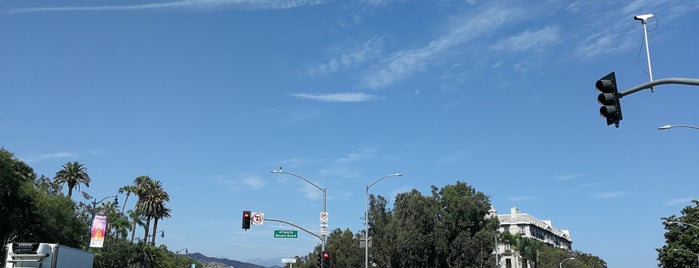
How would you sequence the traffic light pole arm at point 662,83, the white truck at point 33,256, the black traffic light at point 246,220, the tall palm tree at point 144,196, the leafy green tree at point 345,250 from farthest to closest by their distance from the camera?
the tall palm tree at point 144,196 < the leafy green tree at point 345,250 < the black traffic light at point 246,220 < the white truck at point 33,256 < the traffic light pole arm at point 662,83

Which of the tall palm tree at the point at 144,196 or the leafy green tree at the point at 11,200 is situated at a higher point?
the tall palm tree at the point at 144,196

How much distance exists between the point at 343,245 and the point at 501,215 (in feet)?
348

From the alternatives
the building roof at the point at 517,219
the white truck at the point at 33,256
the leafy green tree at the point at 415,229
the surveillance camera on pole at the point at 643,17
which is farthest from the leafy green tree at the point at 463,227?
the building roof at the point at 517,219

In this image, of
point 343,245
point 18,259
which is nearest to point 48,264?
point 18,259

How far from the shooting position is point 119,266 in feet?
277

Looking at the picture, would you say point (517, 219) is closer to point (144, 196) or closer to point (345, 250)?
point (345, 250)

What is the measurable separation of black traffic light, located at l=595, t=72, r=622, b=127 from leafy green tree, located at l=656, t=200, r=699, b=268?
192 feet

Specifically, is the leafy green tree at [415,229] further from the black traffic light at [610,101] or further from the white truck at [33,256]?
the black traffic light at [610,101]

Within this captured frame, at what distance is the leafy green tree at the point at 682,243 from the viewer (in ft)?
213

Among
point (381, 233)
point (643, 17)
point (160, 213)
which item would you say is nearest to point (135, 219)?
point (160, 213)

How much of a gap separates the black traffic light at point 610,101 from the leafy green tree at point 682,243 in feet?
192

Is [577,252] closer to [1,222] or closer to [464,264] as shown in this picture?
[464,264]

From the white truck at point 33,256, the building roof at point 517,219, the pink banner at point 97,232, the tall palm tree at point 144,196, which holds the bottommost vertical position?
the white truck at point 33,256

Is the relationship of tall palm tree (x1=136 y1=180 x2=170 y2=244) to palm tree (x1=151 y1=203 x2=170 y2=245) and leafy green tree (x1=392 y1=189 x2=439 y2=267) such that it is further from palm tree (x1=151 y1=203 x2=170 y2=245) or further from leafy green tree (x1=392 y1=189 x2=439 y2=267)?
leafy green tree (x1=392 y1=189 x2=439 y2=267)
